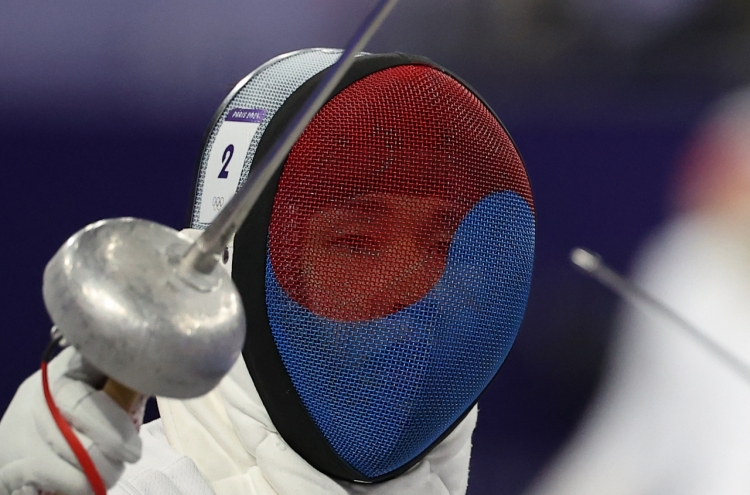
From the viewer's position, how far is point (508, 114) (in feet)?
5.27

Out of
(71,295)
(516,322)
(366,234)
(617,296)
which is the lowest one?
(617,296)

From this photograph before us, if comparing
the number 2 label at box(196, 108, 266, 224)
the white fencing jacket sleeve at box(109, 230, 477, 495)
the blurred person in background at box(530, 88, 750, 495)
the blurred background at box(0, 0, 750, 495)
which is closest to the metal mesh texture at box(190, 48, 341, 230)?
the number 2 label at box(196, 108, 266, 224)

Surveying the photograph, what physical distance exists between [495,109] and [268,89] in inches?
34.4

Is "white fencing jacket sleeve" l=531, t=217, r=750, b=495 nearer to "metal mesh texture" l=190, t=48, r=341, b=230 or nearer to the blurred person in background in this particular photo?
the blurred person in background

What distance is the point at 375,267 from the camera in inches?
28.3

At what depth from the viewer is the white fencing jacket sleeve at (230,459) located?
0.76 m

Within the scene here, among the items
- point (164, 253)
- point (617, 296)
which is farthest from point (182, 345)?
point (617, 296)

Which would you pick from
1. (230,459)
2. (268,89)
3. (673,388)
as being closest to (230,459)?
(230,459)

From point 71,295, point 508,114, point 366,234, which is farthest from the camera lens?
point 508,114

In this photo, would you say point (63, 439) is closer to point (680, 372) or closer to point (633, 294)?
point (633, 294)

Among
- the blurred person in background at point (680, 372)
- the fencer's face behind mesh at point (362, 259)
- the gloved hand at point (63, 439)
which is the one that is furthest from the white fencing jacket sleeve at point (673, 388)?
the gloved hand at point (63, 439)

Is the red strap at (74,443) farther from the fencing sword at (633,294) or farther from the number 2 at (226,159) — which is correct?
the fencing sword at (633,294)

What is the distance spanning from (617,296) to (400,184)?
110 centimetres

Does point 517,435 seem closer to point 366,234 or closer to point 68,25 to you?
point 366,234
